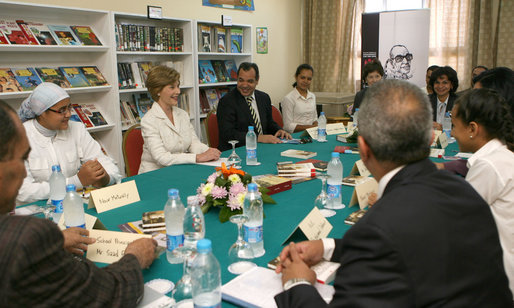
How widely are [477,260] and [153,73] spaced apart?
8.97ft

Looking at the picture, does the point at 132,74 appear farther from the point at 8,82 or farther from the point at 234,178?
the point at 234,178

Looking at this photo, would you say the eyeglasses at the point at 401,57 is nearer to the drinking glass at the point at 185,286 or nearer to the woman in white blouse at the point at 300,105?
the woman in white blouse at the point at 300,105

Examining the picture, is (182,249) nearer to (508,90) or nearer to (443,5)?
(508,90)

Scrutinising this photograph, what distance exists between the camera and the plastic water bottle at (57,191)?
6.36 ft

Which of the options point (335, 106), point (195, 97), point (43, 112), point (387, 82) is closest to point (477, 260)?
point (387, 82)

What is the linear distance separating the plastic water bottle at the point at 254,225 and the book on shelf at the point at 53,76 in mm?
3112

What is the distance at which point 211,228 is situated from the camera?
179cm

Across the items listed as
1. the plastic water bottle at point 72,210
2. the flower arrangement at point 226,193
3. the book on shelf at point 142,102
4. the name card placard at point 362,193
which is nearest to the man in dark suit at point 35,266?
the plastic water bottle at point 72,210

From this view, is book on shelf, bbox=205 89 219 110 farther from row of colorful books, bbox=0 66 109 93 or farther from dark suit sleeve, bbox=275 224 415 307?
dark suit sleeve, bbox=275 224 415 307

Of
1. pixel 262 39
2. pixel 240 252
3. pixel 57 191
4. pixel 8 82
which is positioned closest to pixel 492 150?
pixel 240 252

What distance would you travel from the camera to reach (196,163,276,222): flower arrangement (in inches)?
72.8

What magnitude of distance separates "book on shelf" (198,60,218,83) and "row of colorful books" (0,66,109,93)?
1.48 meters

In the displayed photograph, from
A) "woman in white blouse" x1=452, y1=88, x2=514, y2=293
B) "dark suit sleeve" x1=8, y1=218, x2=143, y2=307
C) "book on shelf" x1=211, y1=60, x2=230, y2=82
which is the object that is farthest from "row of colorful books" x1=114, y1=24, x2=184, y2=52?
"dark suit sleeve" x1=8, y1=218, x2=143, y2=307

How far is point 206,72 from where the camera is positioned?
5629 mm
